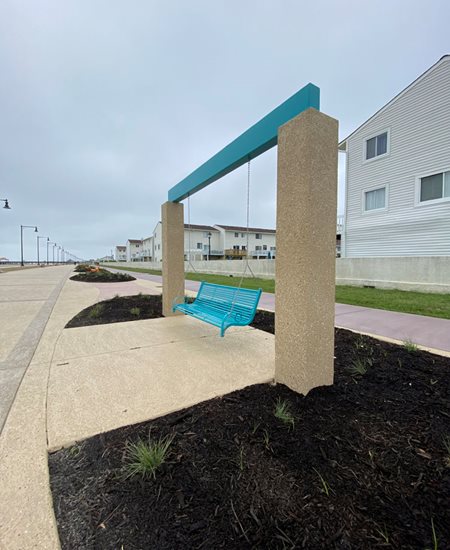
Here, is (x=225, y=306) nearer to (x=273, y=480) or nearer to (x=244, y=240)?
(x=273, y=480)

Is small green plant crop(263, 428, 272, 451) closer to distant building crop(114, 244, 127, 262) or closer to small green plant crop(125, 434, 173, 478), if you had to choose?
small green plant crop(125, 434, 173, 478)

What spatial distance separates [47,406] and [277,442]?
6.87ft

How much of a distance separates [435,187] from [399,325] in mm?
10694

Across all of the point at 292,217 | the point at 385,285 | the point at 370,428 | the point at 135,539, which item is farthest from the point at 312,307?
the point at 385,285

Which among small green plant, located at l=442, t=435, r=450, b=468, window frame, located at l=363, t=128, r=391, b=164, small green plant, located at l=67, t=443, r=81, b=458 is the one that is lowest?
small green plant, located at l=67, t=443, r=81, b=458

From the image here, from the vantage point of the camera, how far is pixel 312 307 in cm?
248

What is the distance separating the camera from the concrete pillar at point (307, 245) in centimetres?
240

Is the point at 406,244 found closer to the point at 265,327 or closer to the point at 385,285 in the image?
the point at 385,285

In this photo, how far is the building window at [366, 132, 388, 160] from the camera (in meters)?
14.5

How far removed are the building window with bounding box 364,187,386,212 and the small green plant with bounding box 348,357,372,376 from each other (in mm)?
13980

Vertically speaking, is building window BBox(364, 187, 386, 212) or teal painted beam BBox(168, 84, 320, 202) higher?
building window BBox(364, 187, 386, 212)

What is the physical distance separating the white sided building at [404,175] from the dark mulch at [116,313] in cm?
1254

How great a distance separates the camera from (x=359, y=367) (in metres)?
3.06

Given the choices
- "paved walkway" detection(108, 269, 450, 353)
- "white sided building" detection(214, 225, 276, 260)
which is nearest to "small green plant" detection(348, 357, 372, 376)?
"paved walkway" detection(108, 269, 450, 353)
